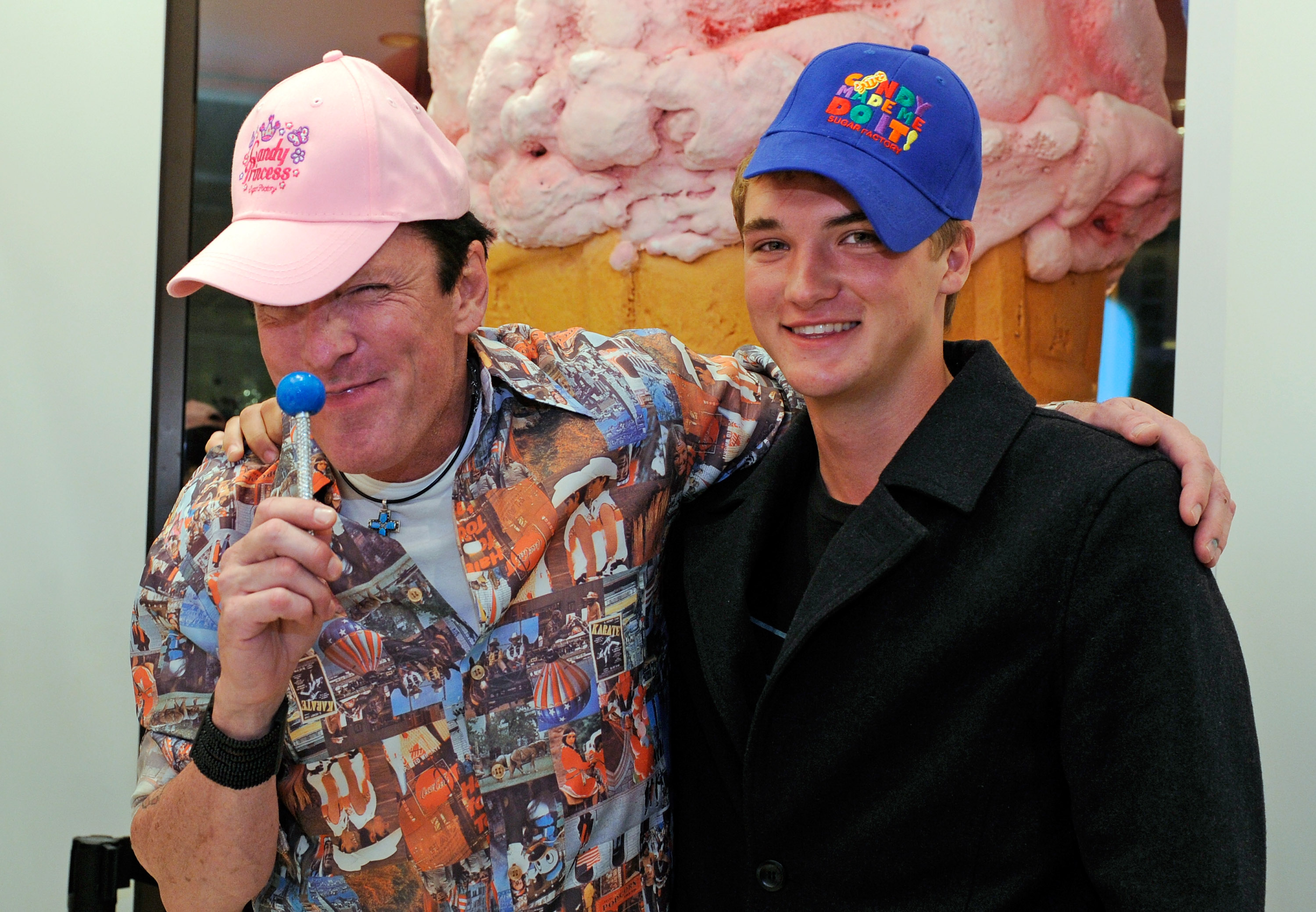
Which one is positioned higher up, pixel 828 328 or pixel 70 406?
pixel 828 328

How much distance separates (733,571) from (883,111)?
506 mm

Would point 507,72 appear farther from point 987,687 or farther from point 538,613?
point 987,687

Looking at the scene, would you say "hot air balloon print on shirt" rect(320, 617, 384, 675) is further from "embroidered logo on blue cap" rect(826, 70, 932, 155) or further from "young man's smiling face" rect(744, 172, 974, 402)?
"embroidered logo on blue cap" rect(826, 70, 932, 155)

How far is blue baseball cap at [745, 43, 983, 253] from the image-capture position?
108 cm

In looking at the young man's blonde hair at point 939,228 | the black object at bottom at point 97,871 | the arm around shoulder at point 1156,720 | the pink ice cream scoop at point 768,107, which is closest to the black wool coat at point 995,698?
the arm around shoulder at point 1156,720

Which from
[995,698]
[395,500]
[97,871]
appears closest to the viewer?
[995,698]

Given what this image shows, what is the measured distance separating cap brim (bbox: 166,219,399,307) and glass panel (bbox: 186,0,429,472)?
87cm

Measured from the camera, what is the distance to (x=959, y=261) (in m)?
1.18

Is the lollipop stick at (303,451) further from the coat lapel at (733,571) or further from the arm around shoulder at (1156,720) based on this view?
the arm around shoulder at (1156,720)

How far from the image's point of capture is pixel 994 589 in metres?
1.01

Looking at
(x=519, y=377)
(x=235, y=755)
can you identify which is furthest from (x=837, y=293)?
(x=235, y=755)

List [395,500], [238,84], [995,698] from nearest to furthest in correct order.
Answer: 1. [995,698]
2. [395,500]
3. [238,84]

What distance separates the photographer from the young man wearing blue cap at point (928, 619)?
94cm

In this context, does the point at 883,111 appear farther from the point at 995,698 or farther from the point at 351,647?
the point at 351,647
